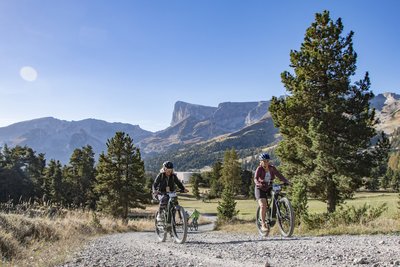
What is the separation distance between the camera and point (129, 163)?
178 ft

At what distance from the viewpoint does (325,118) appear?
23.3m

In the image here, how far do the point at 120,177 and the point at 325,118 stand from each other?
122 feet

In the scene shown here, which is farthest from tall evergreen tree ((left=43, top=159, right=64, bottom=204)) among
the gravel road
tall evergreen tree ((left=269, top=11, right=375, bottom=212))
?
the gravel road

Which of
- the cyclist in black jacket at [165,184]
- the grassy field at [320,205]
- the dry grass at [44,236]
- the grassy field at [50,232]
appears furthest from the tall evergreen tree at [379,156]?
the grassy field at [320,205]

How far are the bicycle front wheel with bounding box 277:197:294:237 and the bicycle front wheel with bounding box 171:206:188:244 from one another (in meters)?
3.30

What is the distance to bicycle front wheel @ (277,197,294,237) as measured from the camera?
480 inches

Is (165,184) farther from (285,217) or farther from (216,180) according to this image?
(216,180)

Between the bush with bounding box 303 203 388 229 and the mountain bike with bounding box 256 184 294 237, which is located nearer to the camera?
the mountain bike with bounding box 256 184 294 237

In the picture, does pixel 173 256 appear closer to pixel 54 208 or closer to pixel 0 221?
pixel 0 221

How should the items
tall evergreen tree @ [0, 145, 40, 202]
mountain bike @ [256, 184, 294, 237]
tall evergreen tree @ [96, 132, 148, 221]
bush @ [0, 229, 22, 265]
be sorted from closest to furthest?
bush @ [0, 229, 22, 265], mountain bike @ [256, 184, 294, 237], tall evergreen tree @ [96, 132, 148, 221], tall evergreen tree @ [0, 145, 40, 202]

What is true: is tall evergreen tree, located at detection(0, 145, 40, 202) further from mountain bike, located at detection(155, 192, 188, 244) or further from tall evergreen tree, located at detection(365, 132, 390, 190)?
mountain bike, located at detection(155, 192, 188, 244)

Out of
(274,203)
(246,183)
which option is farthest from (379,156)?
(246,183)

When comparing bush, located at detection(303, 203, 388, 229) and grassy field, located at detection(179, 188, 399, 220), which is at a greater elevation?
bush, located at detection(303, 203, 388, 229)

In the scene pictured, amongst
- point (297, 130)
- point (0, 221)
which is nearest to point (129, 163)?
point (297, 130)
